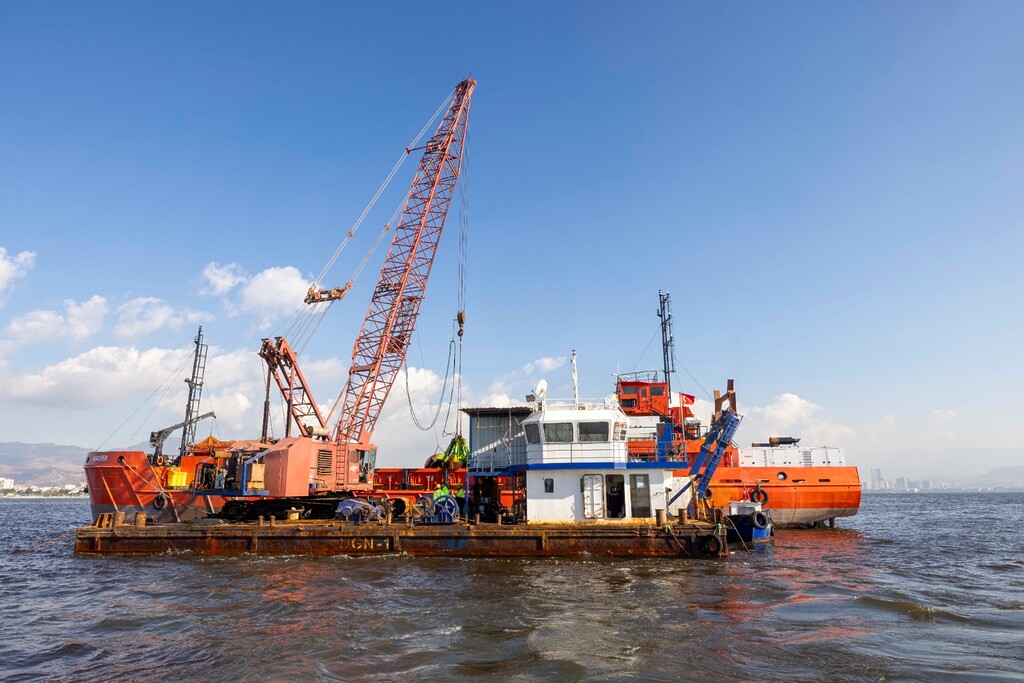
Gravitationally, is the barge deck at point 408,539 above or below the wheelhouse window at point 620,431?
below

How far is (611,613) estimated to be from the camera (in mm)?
15148

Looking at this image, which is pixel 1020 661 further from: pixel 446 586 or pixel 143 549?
pixel 143 549

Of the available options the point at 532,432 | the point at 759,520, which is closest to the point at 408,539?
the point at 532,432

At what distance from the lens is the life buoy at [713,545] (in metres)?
21.8

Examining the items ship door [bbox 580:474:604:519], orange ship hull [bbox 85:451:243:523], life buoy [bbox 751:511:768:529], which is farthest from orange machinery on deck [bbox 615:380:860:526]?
orange ship hull [bbox 85:451:243:523]

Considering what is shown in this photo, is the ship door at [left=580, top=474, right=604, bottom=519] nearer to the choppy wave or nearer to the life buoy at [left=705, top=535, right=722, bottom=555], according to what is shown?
the choppy wave

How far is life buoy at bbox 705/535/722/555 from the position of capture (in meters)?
21.8

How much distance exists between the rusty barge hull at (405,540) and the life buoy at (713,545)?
37 millimetres

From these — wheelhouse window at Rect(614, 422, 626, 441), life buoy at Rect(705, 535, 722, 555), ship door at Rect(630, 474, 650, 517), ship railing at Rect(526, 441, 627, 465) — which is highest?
wheelhouse window at Rect(614, 422, 626, 441)

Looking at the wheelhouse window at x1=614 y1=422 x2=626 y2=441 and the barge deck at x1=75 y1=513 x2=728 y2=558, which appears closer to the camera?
the barge deck at x1=75 y1=513 x2=728 y2=558

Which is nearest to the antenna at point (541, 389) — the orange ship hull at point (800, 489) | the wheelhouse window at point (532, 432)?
the wheelhouse window at point (532, 432)

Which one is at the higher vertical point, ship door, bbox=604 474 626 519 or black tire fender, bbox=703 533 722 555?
ship door, bbox=604 474 626 519

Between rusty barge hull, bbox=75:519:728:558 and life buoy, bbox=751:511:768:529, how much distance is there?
5.65m

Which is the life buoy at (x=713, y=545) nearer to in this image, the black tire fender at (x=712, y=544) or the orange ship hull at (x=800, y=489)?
the black tire fender at (x=712, y=544)
